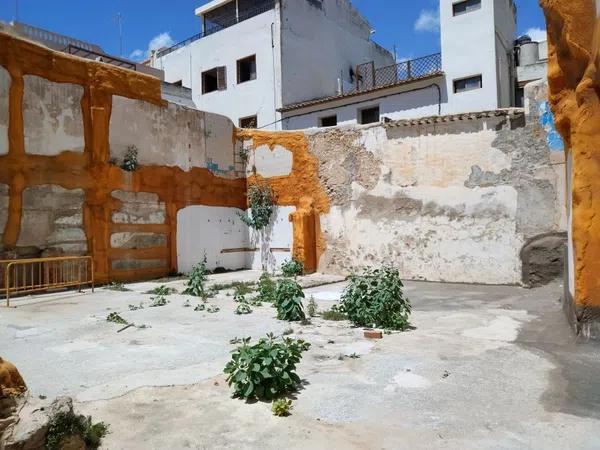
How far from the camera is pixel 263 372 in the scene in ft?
13.6

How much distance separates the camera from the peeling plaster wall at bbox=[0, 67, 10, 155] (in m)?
10.1

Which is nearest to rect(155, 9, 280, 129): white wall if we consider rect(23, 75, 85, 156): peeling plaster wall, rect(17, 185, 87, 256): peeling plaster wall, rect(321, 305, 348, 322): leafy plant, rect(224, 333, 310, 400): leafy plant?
rect(23, 75, 85, 156): peeling plaster wall

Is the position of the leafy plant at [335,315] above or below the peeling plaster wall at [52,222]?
below

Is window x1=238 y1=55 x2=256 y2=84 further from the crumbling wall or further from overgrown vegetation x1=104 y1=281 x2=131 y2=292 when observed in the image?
the crumbling wall

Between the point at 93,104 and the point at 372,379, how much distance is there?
10139 mm

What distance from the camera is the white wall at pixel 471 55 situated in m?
20.9

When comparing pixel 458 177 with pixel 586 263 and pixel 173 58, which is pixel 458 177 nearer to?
pixel 586 263

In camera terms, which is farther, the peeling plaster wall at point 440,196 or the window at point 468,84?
the window at point 468,84

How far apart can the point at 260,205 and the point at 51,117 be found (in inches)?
252

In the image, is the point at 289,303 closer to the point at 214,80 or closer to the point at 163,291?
the point at 163,291

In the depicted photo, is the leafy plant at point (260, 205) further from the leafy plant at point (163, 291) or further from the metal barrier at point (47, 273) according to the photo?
the metal barrier at point (47, 273)

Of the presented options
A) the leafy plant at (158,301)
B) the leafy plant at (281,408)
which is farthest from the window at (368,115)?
the leafy plant at (281,408)

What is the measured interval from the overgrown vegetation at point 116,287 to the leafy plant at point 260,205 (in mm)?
4874

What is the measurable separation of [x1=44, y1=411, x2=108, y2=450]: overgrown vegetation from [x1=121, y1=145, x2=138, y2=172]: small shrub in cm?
981
